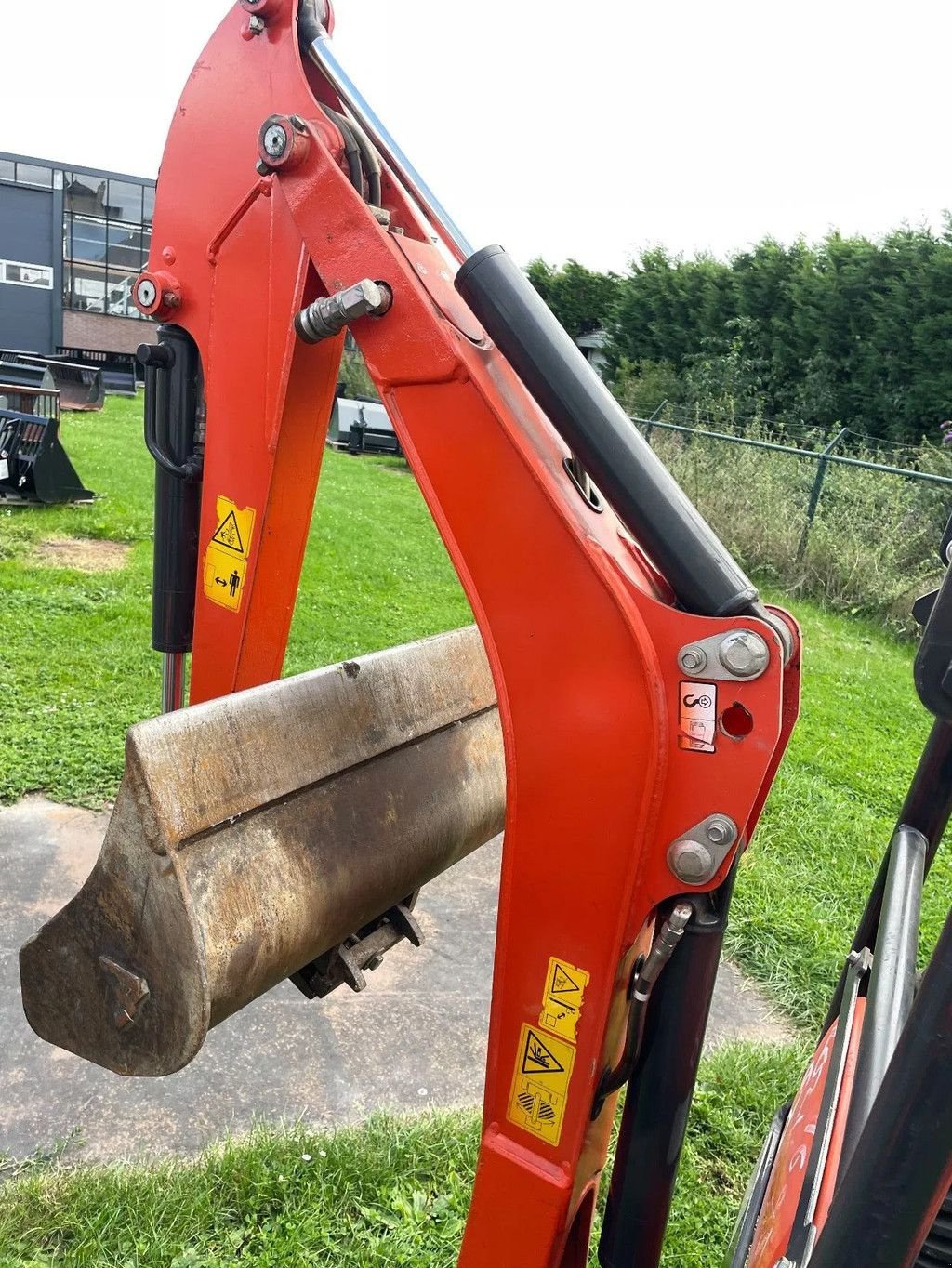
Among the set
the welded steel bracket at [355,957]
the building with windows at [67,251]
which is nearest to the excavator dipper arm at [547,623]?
the welded steel bracket at [355,957]

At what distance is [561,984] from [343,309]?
1040 millimetres

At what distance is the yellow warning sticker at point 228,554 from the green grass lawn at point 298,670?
132cm

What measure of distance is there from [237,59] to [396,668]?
3.85ft

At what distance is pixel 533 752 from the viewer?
1.36 m

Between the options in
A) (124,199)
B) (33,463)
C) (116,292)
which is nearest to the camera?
(33,463)

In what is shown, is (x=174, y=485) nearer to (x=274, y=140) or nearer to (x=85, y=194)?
(x=274, y=140)

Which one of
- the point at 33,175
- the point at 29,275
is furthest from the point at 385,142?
A: the point at 33,175

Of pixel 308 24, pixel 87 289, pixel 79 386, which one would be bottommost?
pixel 79 386

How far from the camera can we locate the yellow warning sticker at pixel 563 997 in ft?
4.47

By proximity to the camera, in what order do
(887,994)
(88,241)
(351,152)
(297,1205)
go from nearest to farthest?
(887,994) → (351,152) → (297,1205) → (88,241)

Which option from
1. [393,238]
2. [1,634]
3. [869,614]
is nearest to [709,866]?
[393,238]

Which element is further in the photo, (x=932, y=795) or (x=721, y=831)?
(x=932, y=795)

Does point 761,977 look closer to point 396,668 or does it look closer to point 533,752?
point 396,668

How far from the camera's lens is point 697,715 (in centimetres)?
125
